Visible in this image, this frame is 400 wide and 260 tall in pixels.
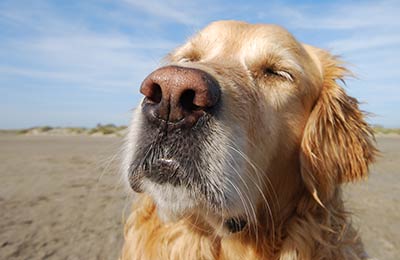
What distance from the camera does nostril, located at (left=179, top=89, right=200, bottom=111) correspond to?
2244 millimetres

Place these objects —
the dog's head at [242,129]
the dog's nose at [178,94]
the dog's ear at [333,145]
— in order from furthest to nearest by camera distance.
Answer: the dog's ear at [333,145] < the dog's head at [242,129] < the dog's nose at [178,94]

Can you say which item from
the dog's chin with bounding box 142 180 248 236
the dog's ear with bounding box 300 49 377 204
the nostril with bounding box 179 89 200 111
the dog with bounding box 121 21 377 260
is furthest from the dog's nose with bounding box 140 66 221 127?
the dog's ear with bounding box 300 49 377 204

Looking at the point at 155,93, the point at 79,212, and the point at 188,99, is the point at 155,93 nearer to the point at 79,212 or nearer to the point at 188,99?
the point at 188,99

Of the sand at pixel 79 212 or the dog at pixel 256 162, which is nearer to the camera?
the dog at pixel 256 162

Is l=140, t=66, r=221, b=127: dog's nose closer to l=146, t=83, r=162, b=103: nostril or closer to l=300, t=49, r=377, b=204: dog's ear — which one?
l=146, t=83, r=162, b=103: nostril

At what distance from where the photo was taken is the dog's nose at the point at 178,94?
221 centimetres

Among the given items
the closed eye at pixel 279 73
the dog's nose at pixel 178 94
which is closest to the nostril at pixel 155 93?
the dog's nose at pixel 178 94

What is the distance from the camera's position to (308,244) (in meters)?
3.21

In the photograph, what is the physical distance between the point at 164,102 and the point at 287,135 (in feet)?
4.38

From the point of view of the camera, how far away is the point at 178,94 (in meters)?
2.21

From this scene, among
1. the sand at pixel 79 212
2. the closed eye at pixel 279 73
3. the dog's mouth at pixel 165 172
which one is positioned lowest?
the sand at pixel 79 212

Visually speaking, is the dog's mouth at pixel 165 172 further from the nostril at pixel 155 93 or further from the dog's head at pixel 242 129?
the nostril at pixel 155 93

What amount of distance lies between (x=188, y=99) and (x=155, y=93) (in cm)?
19

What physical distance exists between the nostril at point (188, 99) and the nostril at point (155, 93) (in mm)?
134
